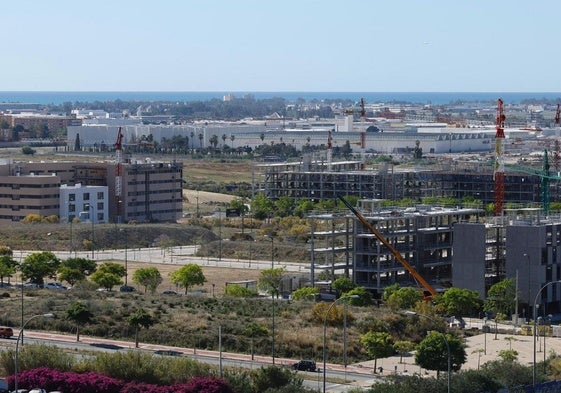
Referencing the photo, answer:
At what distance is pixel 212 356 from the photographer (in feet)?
157

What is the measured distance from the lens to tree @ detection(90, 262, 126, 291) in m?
66.6

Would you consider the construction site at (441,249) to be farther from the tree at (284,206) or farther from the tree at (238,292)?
the tree at (284,206)

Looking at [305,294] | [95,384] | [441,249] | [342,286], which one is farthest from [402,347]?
[441,249]

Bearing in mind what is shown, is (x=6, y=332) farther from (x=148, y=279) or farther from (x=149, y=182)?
(x=149, y=182)

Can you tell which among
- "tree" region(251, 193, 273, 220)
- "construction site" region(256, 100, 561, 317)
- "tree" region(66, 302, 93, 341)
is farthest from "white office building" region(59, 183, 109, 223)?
"tree" region(66, 302, 93, 341)

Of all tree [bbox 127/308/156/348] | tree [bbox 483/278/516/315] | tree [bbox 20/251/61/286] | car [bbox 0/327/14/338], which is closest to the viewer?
car [bbox 0/327/14/338]

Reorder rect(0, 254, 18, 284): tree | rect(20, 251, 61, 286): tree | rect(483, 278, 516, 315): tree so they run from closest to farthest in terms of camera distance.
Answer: rect(483, 278, 516, 315): tree, rect(20, 251, 61, 286): tree, rect(0, 254, 18, 284): tree

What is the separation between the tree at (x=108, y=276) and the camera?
6662cm

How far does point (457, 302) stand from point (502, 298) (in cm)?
301

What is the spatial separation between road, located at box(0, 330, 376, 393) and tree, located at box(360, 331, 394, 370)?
112 centimetres

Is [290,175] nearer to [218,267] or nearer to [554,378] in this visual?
[218,267]

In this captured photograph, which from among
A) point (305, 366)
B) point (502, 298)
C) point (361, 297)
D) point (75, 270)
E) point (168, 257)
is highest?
point (305, 366)

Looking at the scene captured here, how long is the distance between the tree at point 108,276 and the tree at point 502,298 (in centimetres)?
1729

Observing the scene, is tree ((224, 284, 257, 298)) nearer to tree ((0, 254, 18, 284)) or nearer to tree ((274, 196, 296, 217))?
tree ((0, 254, 18, 284))
